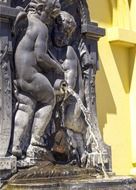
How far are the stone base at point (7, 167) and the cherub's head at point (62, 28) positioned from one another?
4.38 feet

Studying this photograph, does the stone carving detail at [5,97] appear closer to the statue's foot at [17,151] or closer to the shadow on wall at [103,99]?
the statue's foot at [17,151]

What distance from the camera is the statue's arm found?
475cm

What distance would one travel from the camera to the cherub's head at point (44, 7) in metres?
4.88

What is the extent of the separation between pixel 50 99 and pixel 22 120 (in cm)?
36

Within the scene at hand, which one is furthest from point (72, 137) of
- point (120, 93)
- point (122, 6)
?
point (122, 6)

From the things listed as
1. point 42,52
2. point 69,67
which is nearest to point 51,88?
point 42,52

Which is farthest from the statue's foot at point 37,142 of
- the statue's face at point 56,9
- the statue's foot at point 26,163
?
the statue's face at point 56,9

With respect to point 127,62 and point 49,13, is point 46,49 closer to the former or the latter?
point 49,13

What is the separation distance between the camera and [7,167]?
4363 millimetres

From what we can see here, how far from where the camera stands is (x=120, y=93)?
256 inches

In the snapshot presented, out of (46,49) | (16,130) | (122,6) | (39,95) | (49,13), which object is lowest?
(16,130)

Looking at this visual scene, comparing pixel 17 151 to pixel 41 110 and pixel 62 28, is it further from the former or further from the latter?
pixel 62 28

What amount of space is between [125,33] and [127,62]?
16.1 inches

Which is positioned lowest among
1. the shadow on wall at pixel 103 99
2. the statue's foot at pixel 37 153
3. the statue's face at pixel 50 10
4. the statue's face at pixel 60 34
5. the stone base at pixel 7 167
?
the stone base at pixel 7 167
